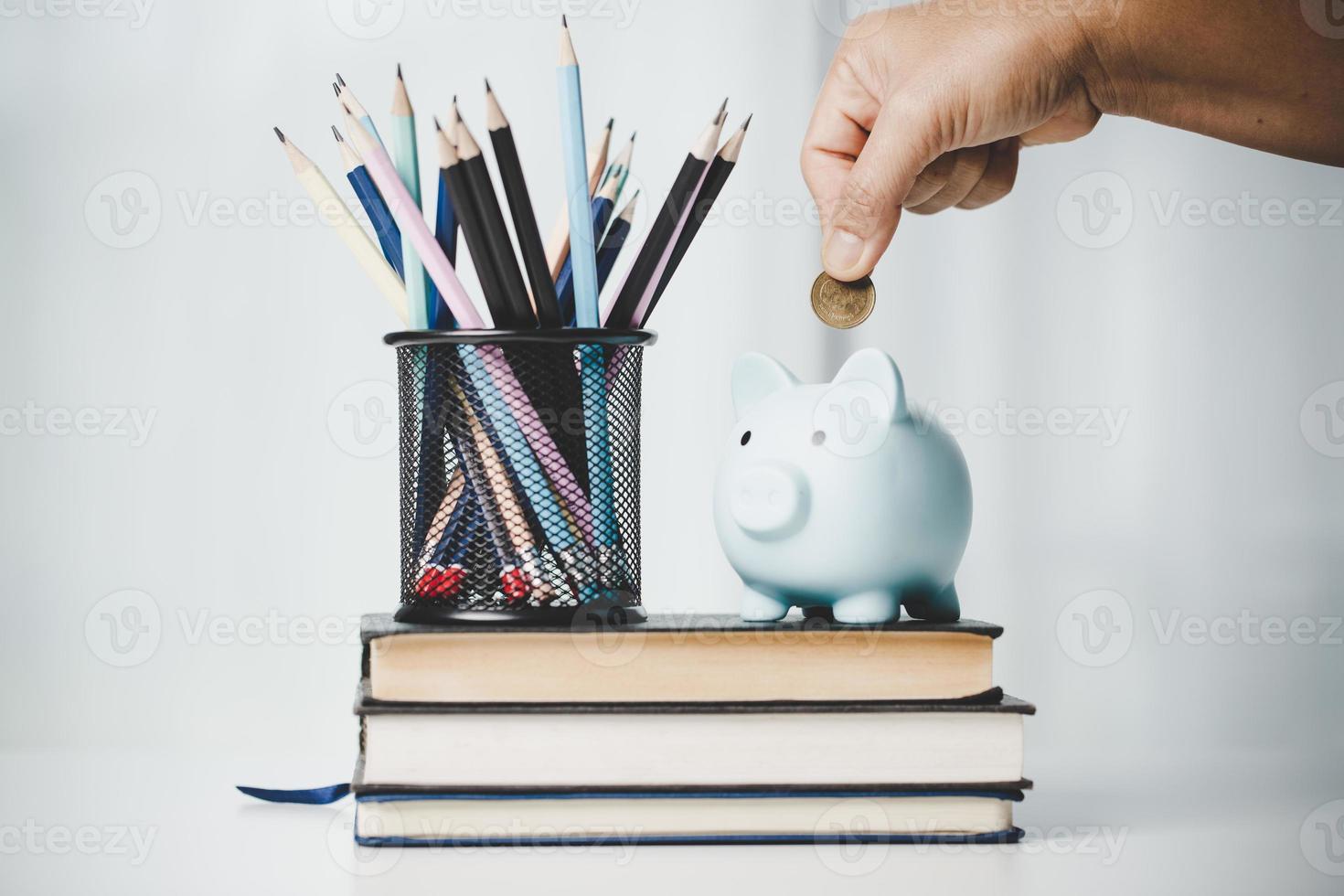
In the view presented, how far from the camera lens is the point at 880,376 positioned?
0.64m

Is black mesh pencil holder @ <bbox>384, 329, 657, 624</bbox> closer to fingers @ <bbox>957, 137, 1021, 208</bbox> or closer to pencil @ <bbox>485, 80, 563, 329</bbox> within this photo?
pencil @ <bbox>485, 80, 563, 329</bbox>

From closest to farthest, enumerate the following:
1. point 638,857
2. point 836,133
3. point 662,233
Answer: point 638,857, point 662,233, point 836,133

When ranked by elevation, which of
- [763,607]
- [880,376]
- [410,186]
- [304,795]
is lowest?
[304,795]

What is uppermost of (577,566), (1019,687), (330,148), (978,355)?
(330,148)

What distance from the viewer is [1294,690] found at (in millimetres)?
1188

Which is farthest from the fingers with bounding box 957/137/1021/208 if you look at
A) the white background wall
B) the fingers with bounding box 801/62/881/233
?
the white background wall

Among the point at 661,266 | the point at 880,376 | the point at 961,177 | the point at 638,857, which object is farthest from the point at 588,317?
the point at 961,177

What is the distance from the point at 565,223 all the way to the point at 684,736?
12.1 inches

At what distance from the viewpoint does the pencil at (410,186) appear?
2.23 feet

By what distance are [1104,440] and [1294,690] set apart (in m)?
0.30

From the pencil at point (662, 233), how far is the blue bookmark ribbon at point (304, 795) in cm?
32

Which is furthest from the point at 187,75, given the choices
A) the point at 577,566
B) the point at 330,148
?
the point at 577,566

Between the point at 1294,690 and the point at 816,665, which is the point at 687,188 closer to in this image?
the point at 816,665

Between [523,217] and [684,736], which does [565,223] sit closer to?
[523,217]
